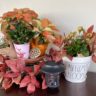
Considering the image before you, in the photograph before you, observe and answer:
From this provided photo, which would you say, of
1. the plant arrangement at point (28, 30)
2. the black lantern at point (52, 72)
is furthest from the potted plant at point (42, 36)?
the black lantern at point (52, 72)

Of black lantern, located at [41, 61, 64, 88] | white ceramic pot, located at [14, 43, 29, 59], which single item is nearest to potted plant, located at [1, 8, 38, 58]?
white ceramic pot, located at [14, 43, 29, 59]

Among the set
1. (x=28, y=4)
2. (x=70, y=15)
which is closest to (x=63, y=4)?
(x=70, y=15)

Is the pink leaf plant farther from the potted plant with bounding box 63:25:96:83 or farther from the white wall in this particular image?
the white wall

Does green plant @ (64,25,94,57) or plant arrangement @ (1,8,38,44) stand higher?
plant arrangement @ (1,8,38,44)

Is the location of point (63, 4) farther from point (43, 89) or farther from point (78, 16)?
point (43, 89)

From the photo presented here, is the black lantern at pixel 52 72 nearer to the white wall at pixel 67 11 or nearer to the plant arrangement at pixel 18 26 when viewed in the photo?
the plant arrangement at pixel 18 26

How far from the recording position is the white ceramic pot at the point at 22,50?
111 cm

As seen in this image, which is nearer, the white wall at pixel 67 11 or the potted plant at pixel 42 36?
the potted plant at pixel 42 36

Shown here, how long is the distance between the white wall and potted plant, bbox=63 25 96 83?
0.42ft

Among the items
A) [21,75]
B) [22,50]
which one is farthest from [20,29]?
[21,75]

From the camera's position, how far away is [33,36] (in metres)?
1.11

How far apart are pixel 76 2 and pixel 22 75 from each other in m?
0.51

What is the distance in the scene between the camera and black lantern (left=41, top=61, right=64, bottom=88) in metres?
1.03

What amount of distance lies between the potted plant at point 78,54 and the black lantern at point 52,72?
0.22ft
